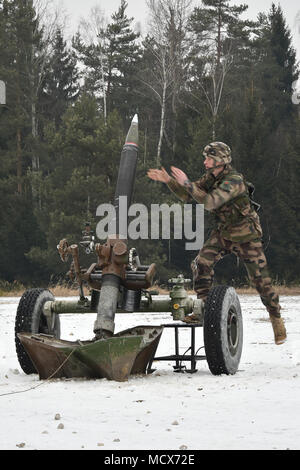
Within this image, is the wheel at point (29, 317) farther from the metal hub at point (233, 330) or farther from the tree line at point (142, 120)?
the tree line at point (142, 120)

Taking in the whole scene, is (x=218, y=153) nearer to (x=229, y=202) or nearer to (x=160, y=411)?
(x=229, y=202)

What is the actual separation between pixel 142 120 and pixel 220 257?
3889cm

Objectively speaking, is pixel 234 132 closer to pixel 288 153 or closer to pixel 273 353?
pixel 288 153

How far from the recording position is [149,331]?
25.4 feet

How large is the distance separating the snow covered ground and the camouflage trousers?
2.66 ft

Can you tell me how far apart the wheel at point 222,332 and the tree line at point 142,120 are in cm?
2540

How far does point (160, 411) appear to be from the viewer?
5812 millimetres

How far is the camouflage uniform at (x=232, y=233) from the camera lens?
8336 mm

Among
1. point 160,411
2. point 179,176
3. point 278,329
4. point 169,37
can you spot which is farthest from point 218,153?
point 169,37

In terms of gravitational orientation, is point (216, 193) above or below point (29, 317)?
above

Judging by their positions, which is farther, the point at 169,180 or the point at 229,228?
the point at 229,228

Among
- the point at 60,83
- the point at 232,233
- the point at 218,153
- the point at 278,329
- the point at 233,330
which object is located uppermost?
the point at 60,83

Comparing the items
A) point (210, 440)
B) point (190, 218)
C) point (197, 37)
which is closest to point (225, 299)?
point (210, 440)
